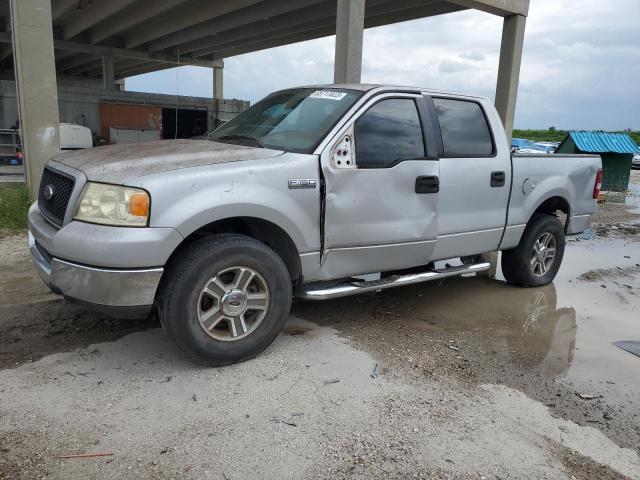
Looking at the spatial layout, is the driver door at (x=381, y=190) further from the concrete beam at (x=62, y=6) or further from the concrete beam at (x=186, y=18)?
the concrete beam at (x=62, y=6)

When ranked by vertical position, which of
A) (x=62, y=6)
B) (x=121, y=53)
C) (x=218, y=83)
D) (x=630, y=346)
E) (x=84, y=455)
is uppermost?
(x=62, y=6)

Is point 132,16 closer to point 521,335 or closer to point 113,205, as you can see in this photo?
point 113,205

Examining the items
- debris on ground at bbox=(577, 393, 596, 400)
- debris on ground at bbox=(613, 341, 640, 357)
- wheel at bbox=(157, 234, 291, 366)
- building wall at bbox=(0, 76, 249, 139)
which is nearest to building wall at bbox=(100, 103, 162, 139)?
building wall at bbox=(0, 76, 249, 139)

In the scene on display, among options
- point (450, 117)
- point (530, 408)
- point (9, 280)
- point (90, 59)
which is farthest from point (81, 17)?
point (530, 408)

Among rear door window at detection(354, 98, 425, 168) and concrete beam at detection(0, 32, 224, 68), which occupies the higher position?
concrete beam at detection(0, 32, 224, 68)

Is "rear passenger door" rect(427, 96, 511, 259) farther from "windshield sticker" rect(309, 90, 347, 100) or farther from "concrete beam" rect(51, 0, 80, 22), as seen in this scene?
"concrete beam" rect(51, 0, 80, 22)

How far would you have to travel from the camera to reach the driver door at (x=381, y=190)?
3.86 metres

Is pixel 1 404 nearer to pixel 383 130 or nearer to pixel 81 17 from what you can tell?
pixel 383 130

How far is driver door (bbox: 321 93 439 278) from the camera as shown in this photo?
3.86 meters

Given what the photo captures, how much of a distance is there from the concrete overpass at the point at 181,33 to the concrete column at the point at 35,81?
0.5 inches

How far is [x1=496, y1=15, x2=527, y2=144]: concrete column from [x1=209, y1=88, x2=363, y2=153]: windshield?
1083 centimetres

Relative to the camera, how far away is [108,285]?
3.08 meters

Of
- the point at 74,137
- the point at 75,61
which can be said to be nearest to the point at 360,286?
the point at 74,137

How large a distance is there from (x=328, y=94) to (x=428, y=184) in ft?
3.59
